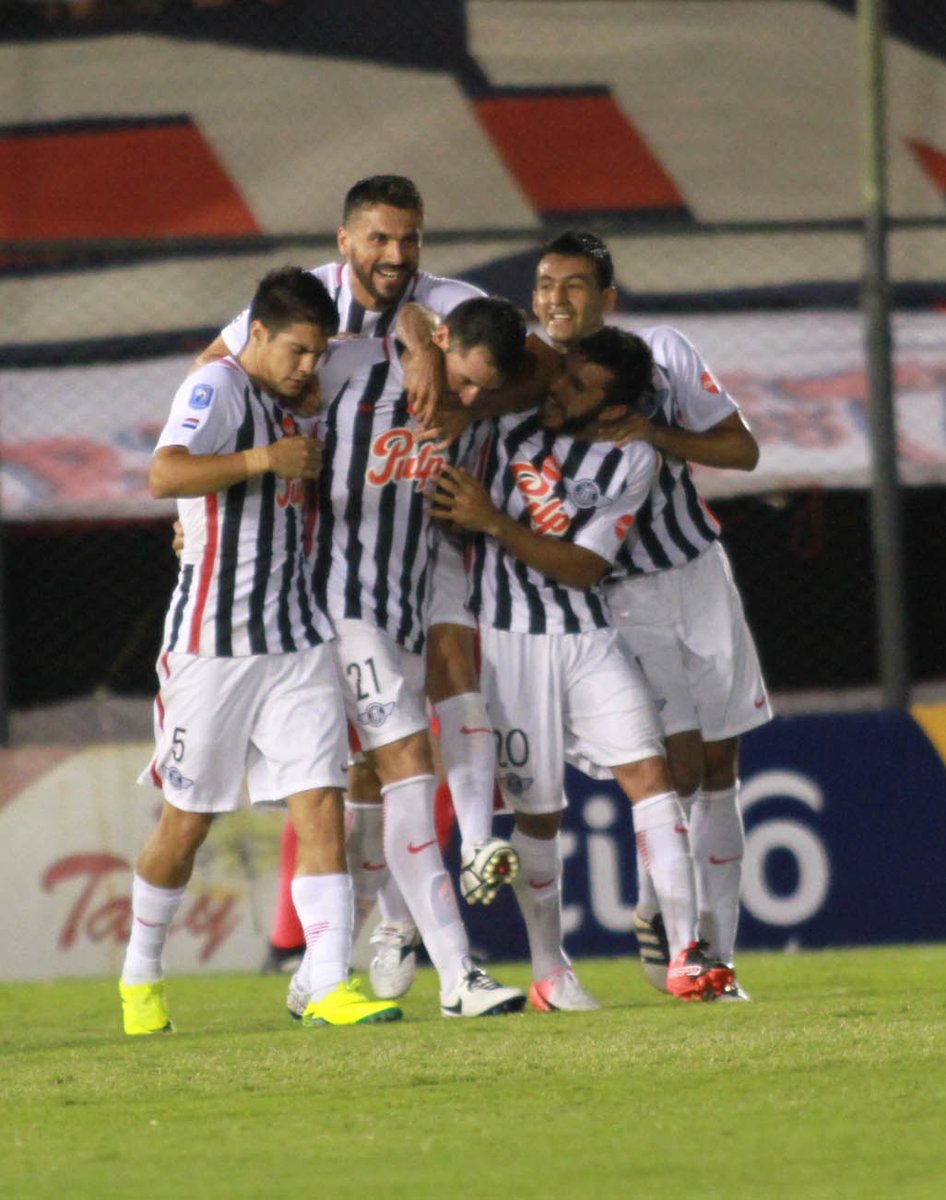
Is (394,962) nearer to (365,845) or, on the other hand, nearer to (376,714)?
(365,845)

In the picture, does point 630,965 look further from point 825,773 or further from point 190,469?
point 190,469

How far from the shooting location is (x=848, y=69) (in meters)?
9.16

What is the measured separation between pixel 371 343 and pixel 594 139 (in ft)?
14.2

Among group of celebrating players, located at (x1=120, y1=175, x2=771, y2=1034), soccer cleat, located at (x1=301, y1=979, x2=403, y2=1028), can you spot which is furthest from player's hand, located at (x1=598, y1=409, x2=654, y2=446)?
soccer cleat, located at (x1=301, y1=979, x2=403, y2=1028)

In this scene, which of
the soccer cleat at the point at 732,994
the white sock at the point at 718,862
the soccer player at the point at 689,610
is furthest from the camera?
the white sock at the point at 718,862

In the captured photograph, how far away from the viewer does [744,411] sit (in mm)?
8133

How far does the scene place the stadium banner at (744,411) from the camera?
305 inches

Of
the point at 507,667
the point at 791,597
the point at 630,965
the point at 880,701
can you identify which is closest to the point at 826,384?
the point at 791,597

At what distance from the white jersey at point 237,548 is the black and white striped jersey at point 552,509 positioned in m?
0.49

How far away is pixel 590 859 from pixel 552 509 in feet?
5.99

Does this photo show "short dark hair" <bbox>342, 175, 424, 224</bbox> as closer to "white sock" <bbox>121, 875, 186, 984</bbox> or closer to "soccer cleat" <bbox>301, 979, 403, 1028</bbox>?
"white sock" <bbox>121, 875, 186, 984</bbox>

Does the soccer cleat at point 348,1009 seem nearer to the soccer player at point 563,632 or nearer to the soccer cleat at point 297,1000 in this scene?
the soccer cleat at point 297,1000

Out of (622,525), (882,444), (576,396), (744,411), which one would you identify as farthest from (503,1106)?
(744,411)

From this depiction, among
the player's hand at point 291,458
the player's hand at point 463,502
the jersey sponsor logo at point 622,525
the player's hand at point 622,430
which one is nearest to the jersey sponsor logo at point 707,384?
the player's hand at point 622,430
